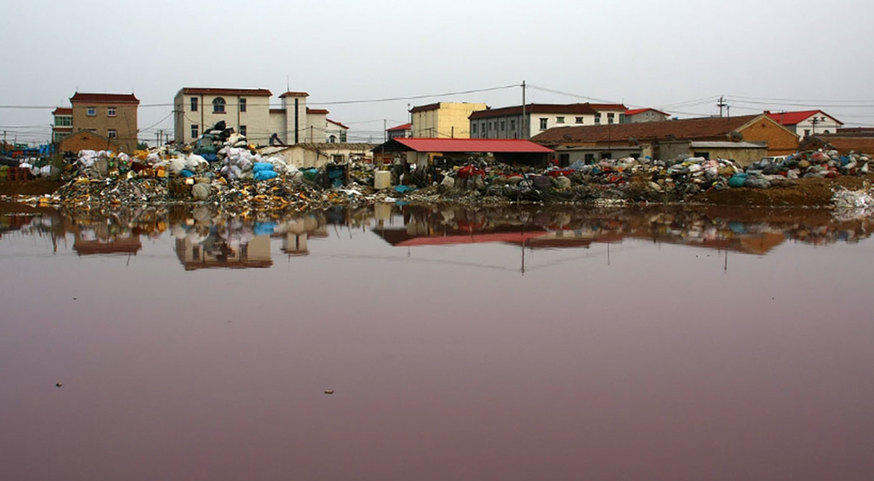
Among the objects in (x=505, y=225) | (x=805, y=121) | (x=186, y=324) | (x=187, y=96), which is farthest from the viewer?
(x=805, y=121)

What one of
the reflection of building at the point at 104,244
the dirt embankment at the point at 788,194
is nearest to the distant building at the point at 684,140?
the dirt embankment at the point at 788,194

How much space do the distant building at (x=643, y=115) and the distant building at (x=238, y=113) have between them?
27.0m

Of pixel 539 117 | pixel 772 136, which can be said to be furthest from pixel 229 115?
pixel 772 136

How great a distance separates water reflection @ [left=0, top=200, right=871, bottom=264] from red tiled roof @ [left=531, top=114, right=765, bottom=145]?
1486 cm

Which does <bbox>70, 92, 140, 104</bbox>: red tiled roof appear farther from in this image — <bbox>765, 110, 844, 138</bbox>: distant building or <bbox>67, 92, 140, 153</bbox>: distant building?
<bbox>765, 110, 844, 138</bbox>: distant building

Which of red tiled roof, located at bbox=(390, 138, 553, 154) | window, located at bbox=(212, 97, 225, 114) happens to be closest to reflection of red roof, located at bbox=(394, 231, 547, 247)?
red tiled roof, located at bbox=(390, 138, 553, 154)

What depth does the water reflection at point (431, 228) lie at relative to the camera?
1405 centimetres

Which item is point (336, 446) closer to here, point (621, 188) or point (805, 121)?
point (621, 188)

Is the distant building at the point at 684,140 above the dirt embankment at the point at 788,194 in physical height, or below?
above

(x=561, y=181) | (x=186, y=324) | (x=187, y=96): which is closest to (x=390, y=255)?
(x=186, y=324)

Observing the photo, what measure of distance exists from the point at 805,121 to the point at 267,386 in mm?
63873

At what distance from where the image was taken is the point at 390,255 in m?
13.0

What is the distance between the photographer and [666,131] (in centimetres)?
3919

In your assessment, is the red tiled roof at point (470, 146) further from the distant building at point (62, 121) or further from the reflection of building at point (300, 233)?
the distant building at point (62, 121)
